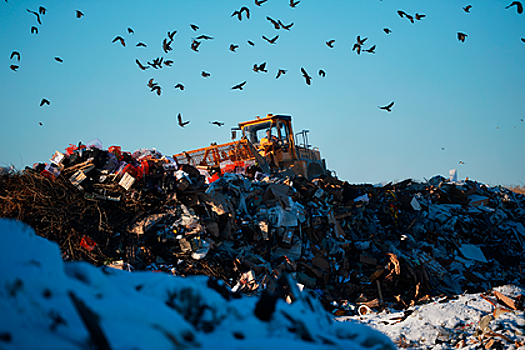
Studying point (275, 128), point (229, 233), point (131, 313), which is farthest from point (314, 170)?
point (131, 313)

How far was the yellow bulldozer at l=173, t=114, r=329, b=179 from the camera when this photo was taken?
36.3 ft

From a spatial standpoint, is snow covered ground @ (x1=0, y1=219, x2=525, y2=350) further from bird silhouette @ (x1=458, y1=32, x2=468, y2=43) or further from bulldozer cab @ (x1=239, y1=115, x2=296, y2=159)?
bulldozer cab @ (x1=239, y1=115, x2=296, y2=159)

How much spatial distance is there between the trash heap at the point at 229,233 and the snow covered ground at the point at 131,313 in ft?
15.1

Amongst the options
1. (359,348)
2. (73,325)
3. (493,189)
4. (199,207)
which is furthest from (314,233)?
(493,189)

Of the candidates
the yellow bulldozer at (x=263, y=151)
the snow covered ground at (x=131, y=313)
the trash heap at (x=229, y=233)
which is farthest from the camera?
the yellow bulldozer at (x=263, y=151)

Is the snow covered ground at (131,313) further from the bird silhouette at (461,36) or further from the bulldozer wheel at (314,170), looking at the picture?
the bulldozer wheel at (314,170)

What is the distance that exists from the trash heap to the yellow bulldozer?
91.7 inches

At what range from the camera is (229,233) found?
7.16 meters

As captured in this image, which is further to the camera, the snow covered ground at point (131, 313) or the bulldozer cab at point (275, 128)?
the bulldozer cab at point (275, 128)

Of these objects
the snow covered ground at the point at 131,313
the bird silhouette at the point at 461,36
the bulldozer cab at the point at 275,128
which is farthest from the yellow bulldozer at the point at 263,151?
the snow covered ground at the point at 131,313

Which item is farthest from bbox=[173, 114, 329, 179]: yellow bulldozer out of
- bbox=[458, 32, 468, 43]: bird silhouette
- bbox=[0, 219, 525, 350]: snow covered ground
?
bbox=[0, 219, 525, 350]: snow covered ground

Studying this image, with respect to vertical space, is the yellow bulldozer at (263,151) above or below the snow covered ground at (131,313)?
above

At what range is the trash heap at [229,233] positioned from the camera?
6.61 meters

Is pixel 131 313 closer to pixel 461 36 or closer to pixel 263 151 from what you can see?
pixel 461 36
